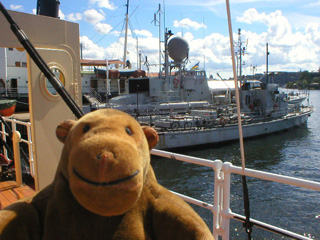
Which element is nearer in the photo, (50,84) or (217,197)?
(217,197)

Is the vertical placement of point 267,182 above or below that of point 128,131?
below

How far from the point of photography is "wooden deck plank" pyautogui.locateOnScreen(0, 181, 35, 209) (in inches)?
158

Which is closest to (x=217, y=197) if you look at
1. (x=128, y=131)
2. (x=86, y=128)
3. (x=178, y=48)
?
(x=128, y=131)

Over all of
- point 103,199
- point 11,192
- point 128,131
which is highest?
point 128,131

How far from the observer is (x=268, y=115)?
25.8m

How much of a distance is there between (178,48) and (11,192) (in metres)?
24.6

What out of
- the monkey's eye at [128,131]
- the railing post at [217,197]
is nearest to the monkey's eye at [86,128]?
the monkey's eye at [128,131]

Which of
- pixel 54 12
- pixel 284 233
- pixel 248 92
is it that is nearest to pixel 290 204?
pixel 284 233

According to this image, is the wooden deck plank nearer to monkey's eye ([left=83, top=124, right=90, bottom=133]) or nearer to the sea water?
monkey's eye ([left=83, top=124, right=90, bottom=133])

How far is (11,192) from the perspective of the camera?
4.32 meters

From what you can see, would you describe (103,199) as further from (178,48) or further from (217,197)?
(178,48)

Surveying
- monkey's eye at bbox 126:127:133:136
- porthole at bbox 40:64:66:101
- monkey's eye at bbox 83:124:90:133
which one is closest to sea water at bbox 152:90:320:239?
porthole at bbox 40:64:66:101

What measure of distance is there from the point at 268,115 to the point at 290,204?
1631 cm

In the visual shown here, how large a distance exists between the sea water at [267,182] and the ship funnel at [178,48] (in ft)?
34.4
